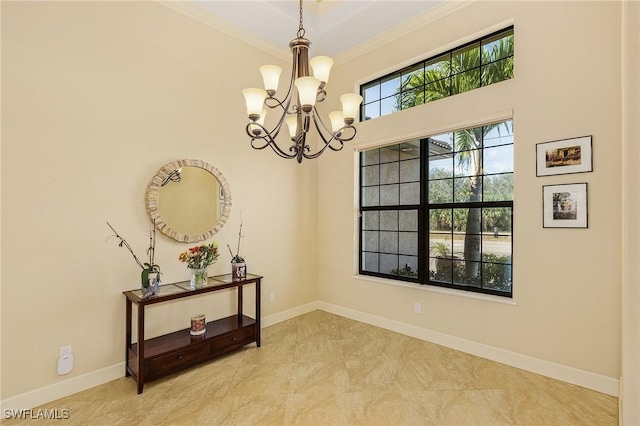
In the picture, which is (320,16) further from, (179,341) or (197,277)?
(179,341)

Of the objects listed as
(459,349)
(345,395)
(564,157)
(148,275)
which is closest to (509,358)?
(459,349)

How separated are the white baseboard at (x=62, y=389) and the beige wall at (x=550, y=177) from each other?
2.98 meters

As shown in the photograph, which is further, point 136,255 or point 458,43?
point 458,43

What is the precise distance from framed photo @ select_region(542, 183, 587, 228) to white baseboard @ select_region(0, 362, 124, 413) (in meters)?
3.92

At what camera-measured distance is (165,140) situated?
3039 mm

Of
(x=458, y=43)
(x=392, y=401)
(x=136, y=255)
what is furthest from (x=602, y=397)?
(x=136, y=255)

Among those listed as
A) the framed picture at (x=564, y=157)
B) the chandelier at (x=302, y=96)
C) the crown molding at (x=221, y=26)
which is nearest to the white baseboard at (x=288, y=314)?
the chandelier at (x=302, y=96)

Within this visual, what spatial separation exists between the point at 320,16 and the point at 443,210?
2.67 meters

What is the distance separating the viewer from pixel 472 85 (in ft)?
10.5

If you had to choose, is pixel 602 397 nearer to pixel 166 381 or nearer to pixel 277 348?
pixel 277 348

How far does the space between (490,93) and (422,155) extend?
0.90m

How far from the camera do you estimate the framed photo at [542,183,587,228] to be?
2.48 metres

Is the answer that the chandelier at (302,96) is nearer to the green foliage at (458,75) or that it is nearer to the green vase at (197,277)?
the green vase at (197,277)

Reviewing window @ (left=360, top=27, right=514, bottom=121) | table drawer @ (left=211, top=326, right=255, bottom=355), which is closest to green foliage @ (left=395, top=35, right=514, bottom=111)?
window @ (left=360, top=27, right=514, bottom=121)
